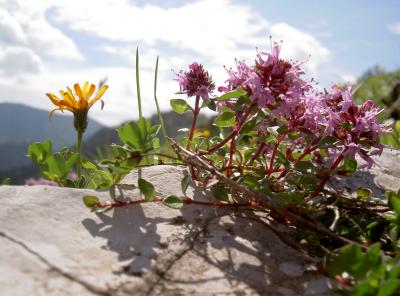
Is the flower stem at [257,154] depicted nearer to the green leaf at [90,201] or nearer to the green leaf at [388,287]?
the green leaf at [90,201]

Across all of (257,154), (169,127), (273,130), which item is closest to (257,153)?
(257,154)

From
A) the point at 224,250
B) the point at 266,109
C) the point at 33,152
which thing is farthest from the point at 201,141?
the point at 33,152

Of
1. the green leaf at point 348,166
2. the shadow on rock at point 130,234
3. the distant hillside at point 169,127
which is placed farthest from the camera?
the distant hillside at point 169,127

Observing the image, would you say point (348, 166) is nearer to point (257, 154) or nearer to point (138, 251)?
point (257, 154)

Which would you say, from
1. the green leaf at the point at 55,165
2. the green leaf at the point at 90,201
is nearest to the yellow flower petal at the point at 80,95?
the green leaf at the point at 55,165

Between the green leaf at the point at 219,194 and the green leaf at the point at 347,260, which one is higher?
the green leaf at the point at 219,194
